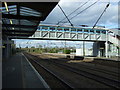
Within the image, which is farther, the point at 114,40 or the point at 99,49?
the point at 99,49

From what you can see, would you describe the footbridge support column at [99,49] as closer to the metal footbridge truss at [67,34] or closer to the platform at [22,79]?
the metal footbridge truss at [67,34]

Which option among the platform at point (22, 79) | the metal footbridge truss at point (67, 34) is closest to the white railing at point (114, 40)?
the metal footbridge truss at point (67, 34)

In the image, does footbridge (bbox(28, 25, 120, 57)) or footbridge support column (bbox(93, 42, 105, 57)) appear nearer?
footbridge (bbox(28, 25, 120, 57))

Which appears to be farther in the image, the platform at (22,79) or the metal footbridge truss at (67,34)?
the metal footbridge truss at (67,34)

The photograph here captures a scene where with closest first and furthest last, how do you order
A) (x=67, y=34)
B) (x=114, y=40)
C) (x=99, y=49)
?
(x=67, y=34)
(x=114, y=40)
(x=99, y=49)

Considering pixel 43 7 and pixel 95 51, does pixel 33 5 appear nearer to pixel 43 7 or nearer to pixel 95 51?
pixel 43 7

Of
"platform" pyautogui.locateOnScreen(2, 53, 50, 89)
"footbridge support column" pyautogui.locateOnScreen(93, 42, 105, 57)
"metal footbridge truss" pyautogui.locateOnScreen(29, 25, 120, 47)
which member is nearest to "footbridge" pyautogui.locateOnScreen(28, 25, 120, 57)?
"metal footbridge truss" pyautogui.locateOnScreen(29, 25, 120, 47)

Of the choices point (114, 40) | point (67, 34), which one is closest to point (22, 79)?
point (67, 34)

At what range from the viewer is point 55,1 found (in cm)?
962

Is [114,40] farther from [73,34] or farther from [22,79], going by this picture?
[22,79]

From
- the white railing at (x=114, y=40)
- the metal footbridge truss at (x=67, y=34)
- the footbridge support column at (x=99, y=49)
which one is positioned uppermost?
the metal footbridge truss at (x=67, y=34)

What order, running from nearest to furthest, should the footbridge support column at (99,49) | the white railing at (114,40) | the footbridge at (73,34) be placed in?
the footbridge at (73,34), the white railing at (114,40), the footbridge support column at (99,49)

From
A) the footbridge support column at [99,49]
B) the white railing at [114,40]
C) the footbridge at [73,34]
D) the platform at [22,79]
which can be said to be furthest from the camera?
the footbridge support column at [99,49]

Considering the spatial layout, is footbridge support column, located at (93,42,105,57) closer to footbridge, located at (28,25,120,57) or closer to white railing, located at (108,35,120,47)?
footbridge, located at (28,25,120,57)
